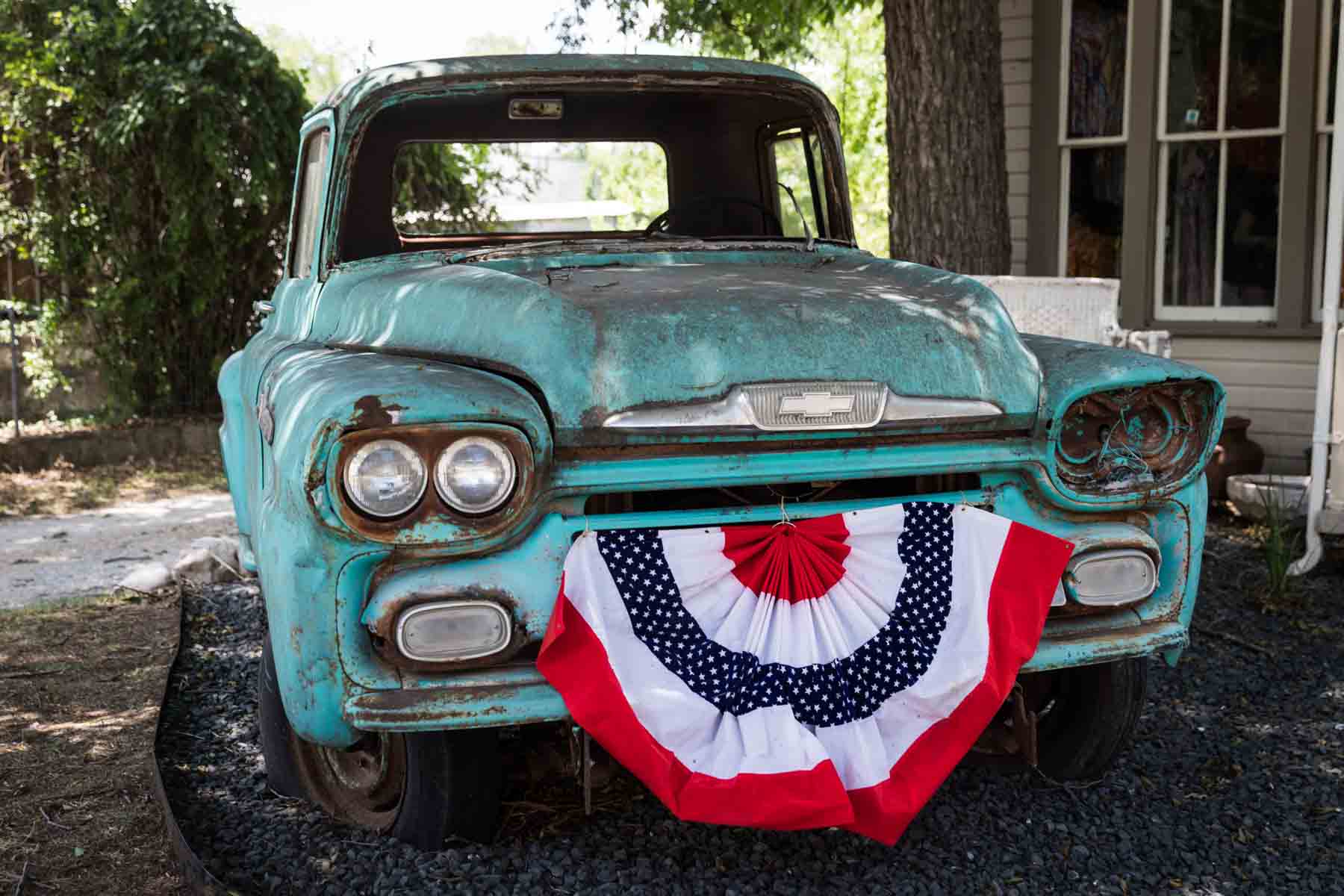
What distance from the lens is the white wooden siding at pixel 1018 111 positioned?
27.1ft

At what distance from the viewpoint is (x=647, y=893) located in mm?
2799

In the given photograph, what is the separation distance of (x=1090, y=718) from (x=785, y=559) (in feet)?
3.85

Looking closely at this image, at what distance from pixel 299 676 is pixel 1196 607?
391 cm

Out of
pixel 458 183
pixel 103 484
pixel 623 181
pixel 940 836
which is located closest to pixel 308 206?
pixel 940 836

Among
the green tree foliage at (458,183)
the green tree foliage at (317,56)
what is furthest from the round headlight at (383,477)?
the green tree foliage at (317,56)

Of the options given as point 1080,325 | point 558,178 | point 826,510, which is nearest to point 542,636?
point 826,510

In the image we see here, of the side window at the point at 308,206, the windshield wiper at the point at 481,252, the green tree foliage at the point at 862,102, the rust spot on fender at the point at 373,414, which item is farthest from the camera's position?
the green tree foliage at the point at 862,102

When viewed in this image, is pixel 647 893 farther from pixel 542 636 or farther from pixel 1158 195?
pixel 1158 195

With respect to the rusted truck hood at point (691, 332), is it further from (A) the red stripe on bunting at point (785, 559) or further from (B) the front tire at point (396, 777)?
(B) the front tire at point (396, 777)

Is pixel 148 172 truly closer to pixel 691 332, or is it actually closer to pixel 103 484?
pixel 103 484

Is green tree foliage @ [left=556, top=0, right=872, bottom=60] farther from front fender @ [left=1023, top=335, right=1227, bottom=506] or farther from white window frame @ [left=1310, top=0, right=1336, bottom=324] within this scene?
front fender @ [left=1023, top=335, right=1227, bottom=506]

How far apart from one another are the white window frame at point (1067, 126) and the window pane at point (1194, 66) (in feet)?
0.76

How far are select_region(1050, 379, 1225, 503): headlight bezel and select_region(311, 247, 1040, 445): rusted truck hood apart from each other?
14 centimetres

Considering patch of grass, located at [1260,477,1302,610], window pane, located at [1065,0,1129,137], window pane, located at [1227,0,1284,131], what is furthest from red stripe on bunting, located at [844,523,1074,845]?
window pane, located at [1065,0,1129,137]
